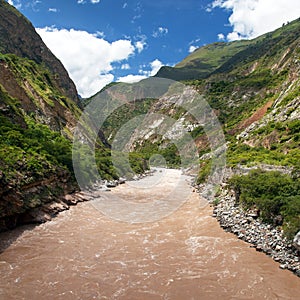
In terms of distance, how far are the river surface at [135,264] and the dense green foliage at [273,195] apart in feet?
7.13

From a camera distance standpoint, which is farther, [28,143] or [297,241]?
[28,143]

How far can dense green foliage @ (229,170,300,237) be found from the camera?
1310cm

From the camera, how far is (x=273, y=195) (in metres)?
15.6

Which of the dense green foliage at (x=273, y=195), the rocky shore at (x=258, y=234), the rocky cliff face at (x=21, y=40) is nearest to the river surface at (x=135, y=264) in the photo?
the rocky shore at (x=258, y=234)

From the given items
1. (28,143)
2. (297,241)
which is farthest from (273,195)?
(28,143)

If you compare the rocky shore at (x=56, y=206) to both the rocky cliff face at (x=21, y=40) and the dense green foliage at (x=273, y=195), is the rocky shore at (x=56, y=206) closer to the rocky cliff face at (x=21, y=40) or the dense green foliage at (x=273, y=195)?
the dense green foliage at (x=273, y=195)

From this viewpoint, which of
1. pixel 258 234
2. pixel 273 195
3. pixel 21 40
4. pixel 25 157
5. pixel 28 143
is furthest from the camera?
pixel 21 40

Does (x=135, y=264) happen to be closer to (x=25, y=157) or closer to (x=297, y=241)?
(x=297, y=241)

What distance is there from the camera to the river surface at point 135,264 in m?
9.64

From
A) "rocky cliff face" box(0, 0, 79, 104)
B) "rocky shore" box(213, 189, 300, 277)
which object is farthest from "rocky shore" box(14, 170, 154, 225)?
"rocky cliff face" box(0, 0, 79, 104)

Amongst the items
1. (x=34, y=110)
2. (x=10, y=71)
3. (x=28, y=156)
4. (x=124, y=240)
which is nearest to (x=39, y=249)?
(x=124, y=240)

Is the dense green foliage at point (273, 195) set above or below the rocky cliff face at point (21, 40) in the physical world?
Result: below

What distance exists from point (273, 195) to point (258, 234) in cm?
Answer: 270

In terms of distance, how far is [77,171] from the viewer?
2847cm
